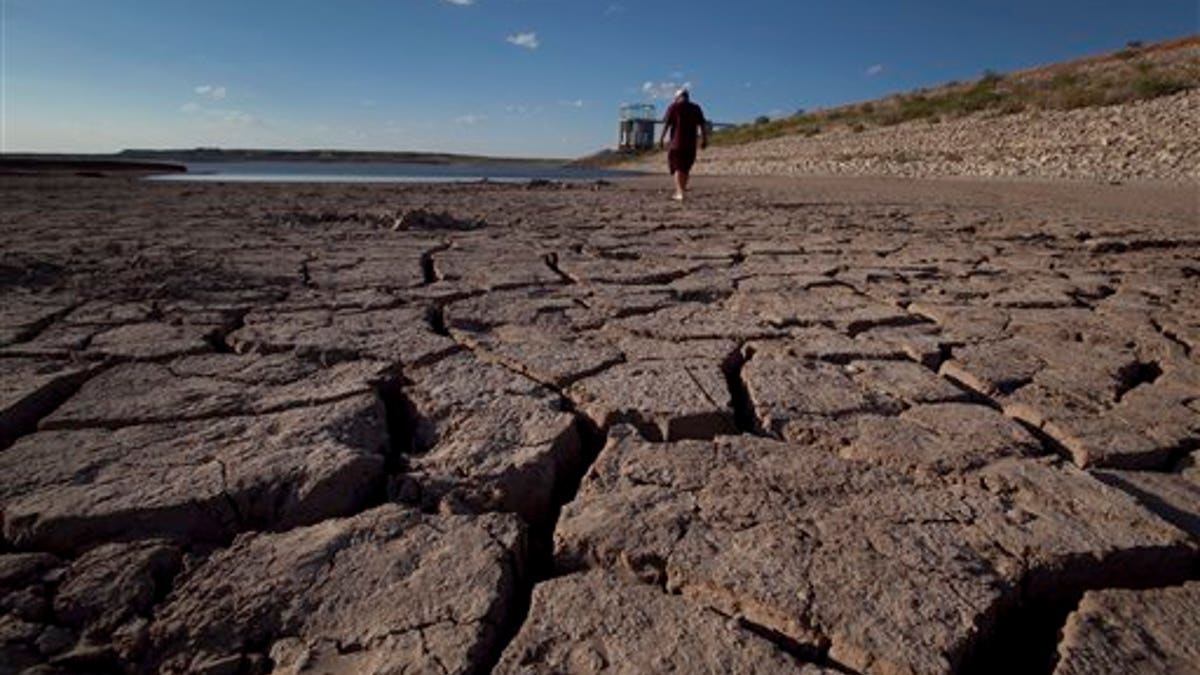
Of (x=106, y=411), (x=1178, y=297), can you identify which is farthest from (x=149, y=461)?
(x=1178, y=297)

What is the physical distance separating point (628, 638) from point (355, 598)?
37cm

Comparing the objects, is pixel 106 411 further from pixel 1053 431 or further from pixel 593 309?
pixel 1053 431

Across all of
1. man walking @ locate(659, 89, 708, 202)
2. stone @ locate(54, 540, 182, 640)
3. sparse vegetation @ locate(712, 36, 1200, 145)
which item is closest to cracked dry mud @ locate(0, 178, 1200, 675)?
stone @ locate(54, 540, 182, 640)

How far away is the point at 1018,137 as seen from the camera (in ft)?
41.8

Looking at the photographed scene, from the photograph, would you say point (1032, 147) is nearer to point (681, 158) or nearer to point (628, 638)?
point (681, 158)

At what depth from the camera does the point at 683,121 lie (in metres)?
6.89

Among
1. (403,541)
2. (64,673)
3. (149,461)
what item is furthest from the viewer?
(149,461)

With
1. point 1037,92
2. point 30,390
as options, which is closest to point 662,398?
point 30,390

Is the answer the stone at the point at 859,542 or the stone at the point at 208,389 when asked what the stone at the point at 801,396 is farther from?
the stone at the point at 208,389

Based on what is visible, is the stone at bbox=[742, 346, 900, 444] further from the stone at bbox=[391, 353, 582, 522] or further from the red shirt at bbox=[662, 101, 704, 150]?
the red shirt at bbox=[662, 101, 704, 150]

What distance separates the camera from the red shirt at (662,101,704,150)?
22.5ft

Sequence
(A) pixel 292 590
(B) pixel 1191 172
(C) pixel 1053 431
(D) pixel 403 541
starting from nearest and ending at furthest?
(A) pixel 292 590 → (D) pixel 403 541 → (C) pixel 1053 431 → (B) pixel 1191 172

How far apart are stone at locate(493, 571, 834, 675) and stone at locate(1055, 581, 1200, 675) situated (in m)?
0.34

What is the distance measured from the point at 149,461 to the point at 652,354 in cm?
118
